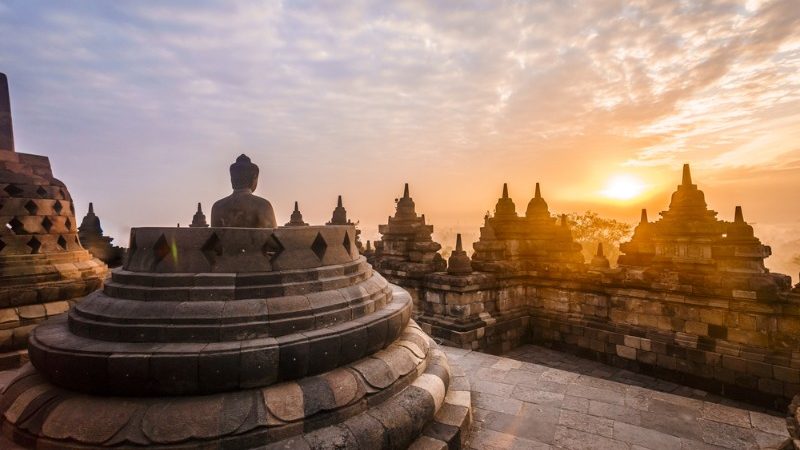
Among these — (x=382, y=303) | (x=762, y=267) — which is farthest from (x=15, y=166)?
(x=762, y=267)

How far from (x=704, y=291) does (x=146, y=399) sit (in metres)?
9.71

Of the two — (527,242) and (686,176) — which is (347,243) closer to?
(527,242)

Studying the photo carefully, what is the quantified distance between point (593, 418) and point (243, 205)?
17.1 ft

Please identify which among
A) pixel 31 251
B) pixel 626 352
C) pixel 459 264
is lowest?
pixel 626 352

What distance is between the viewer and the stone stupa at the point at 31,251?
20.8 ft

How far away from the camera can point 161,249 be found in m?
3.81

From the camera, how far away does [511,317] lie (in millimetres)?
10359

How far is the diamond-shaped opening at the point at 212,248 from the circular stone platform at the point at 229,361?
1 cm

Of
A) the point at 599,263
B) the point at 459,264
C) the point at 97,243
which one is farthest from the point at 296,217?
the point at 599,263

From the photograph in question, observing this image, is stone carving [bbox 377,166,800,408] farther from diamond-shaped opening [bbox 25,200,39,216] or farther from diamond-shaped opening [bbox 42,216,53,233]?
diamond-shaped opening [bbox 25,200,39,216]

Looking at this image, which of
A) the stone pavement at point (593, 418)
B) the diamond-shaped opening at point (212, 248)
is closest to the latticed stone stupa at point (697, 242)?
the stone pavement at point (593, 418)

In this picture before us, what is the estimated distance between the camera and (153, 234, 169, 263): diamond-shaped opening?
12.4ft

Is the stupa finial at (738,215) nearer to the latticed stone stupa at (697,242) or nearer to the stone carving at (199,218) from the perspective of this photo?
the latticed stone stupa at (697,242)

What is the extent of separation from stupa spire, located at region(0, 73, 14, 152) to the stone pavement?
34.2 feet
